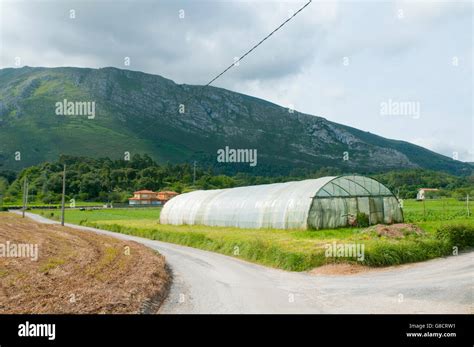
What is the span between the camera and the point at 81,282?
1571cm

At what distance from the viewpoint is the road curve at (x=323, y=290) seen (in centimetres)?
1270

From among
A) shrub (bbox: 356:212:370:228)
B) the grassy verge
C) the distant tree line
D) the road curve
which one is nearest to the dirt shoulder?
the road curve

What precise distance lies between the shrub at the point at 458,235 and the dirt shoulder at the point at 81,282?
1503cm

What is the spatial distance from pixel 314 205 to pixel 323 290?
54.1 feet

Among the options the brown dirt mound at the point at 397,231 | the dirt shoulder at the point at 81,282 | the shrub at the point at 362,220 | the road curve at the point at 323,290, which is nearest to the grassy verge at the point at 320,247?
the brown dirt mound at the point at 397,231

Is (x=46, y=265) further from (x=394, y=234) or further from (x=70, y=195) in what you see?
(x=70, y=195)

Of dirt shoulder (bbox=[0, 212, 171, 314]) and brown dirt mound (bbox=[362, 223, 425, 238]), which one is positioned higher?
brown dirt mound (bbox=[362, 223, 425, 238])

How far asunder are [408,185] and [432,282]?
125884 millimetres

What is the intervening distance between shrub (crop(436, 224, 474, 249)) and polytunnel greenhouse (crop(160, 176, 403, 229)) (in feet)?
29.7

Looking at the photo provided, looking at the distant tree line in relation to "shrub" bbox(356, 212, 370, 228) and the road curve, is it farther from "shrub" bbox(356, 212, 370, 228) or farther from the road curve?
the road curve

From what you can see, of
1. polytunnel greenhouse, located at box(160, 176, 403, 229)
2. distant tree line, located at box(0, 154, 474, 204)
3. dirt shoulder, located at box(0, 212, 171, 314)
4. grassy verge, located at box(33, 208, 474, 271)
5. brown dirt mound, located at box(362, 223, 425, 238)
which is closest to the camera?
dirt shoulder, located at box(0, 212, 171, 314)

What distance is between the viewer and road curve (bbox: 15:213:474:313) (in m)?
12.7

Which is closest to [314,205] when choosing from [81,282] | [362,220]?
[362,220]
